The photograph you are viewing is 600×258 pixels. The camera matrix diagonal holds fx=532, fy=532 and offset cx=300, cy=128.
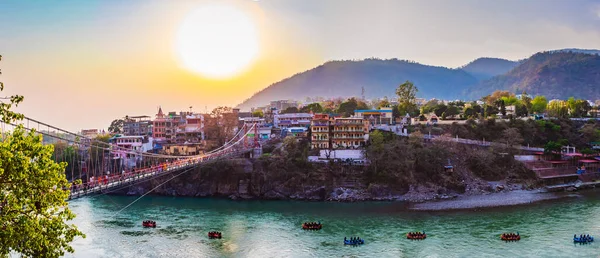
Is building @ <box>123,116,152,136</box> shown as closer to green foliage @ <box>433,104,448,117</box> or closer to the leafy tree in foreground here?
green foliage @ <box>433,104,448,117</box>

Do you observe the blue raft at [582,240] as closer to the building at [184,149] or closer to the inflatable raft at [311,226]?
the inflatable raft at [311,226]

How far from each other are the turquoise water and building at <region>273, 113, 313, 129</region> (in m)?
18.8

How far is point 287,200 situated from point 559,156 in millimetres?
21623

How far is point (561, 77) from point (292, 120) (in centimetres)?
12120

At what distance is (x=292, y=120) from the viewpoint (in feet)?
181

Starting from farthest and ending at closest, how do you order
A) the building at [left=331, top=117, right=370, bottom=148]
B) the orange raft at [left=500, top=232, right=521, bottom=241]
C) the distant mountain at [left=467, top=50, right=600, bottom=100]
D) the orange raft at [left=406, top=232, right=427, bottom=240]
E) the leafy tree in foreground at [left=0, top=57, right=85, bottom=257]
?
the distant mountain at [left=467, top=50, right=600, bottom=100], the building at [left=331, top=117, right=370, bottom=148], the orange raft at [left=406, top=232, right=427, bottom=240], the orange raft at [left=500, top=232, right=521, bottom=241], the leafy tree in foreground at [left=0, top=57, right=85, bottom=257]

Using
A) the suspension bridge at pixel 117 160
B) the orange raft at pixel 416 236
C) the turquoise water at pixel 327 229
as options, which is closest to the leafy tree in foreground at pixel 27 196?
the suspension bridge at pixel 117 160

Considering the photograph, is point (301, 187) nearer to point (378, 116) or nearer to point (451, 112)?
point (378, 116)

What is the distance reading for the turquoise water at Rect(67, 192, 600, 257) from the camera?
72.5 ft

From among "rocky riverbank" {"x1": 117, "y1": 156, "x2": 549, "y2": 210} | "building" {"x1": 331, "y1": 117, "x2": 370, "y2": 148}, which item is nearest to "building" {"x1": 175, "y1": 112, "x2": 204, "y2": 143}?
"rocky riverbank" {"x1": 117, "y1": 156, "x2": 549, "y2": 210}

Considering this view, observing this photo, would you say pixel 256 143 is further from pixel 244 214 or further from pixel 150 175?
pixel 150 175

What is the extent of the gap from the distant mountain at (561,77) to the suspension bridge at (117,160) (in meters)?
122

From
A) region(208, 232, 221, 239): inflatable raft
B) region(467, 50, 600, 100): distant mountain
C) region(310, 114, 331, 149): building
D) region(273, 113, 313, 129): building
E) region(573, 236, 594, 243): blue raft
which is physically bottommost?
region(208, 232, 221, 239): inflatable raft

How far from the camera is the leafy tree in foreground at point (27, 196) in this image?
849 cm
